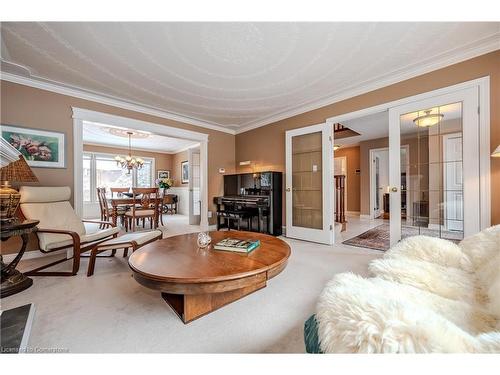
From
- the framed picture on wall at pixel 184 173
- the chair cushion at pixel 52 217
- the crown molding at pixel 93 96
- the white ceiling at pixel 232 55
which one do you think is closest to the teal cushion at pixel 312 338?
the white ceiling at pixel 232 55

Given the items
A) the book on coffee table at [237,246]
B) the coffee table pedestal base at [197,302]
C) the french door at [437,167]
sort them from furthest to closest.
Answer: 1. the french door at [437,167]
2. the book on coffee table at [237,246]
3. the coffee table pedestal base at [197,302]

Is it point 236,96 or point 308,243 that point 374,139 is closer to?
point 308,243

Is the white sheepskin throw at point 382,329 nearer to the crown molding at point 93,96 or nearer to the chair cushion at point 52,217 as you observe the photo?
the chair cushion at point 52,217

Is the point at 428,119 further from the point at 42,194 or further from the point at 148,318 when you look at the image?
the point at 42,194

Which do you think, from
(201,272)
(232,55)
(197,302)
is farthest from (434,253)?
(232,55)

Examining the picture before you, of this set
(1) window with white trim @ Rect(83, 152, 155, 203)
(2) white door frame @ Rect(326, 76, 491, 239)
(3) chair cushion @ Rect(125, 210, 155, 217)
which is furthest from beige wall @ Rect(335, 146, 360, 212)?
(1) window with white trim @ Rect(83, 152, 155, 203)

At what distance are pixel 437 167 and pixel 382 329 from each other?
286 cm

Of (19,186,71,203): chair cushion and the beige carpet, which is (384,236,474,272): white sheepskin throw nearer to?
the beige carpet

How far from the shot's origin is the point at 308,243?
11.8 ft

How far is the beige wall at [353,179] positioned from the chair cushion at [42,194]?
23.3 feet

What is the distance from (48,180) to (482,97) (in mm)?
5573

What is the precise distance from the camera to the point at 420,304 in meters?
0.89

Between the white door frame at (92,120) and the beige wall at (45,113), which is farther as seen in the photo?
the white door frame at (92,120)

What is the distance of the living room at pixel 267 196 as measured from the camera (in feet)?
3.56
